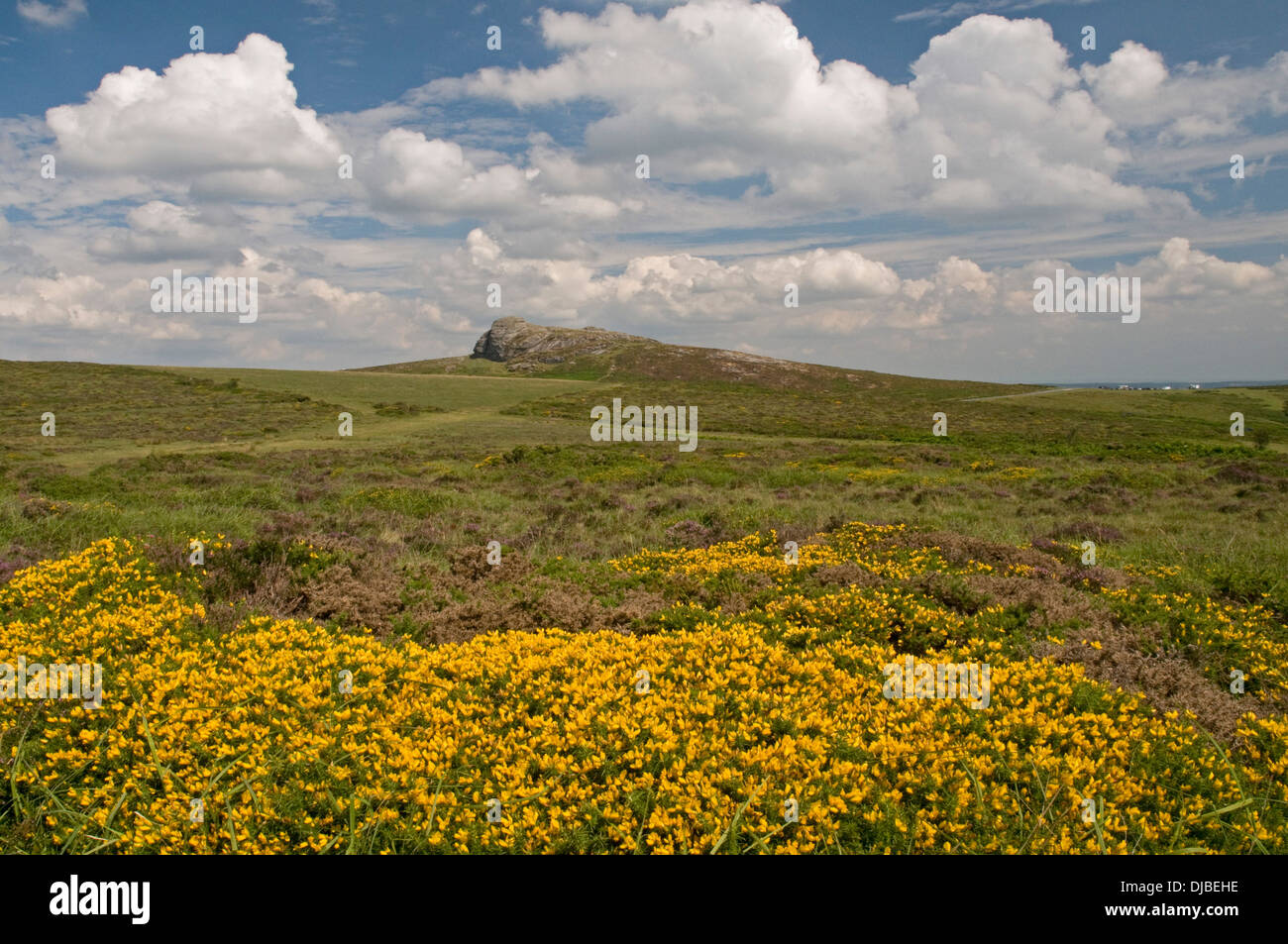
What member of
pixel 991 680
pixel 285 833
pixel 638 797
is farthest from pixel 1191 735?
pixel 285 833

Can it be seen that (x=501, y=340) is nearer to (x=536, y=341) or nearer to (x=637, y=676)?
(x=536, y=341)

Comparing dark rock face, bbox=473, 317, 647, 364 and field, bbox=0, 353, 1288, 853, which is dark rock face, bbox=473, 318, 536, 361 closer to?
dark rock face, bbox=473, 317, 647, 364

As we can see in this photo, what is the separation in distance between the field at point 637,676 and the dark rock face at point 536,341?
139453mm

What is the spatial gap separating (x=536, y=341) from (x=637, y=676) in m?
169

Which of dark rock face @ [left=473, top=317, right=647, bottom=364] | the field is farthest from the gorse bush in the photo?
dark rock face @ [left=473, top=317, right=647, bottom=364]

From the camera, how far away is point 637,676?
22.6 feet

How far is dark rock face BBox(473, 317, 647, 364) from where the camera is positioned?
158 m

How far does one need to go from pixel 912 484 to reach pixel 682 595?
59.0ft

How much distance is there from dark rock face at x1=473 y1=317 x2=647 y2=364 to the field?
13945 centimetres

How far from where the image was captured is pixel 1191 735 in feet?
19.7

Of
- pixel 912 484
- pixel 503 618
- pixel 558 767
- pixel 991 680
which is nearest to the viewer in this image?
pixel 558 767

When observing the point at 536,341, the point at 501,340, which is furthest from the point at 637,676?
the point at 501,340
